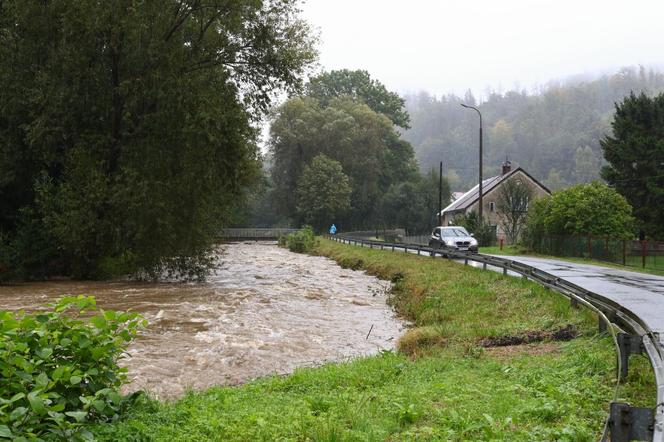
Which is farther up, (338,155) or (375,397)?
(338,155)

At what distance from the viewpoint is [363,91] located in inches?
3900

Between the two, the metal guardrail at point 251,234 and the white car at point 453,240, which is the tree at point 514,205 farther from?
the metal guardrail at point 251,234

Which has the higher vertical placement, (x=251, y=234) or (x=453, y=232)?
(x=453, y=232)

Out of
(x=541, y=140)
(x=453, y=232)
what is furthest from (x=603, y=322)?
(x=541, y=140)

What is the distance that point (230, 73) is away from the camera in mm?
26766

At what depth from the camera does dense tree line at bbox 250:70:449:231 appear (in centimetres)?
7656

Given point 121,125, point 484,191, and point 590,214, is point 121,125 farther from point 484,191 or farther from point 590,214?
point 484,191

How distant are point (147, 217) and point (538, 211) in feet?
87.7

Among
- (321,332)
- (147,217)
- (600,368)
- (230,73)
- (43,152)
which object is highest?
(230,73)

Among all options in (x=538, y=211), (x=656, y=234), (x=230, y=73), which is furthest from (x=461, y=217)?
(x=230, y=73)

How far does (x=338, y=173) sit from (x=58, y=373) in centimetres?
7165

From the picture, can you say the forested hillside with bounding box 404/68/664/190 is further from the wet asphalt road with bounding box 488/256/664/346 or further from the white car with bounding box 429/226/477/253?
the wet asphalt road with bounding box 488/256/664/346

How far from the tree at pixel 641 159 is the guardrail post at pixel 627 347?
44.1 meters

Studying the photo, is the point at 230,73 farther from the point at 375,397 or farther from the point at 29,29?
the point at 375,397
